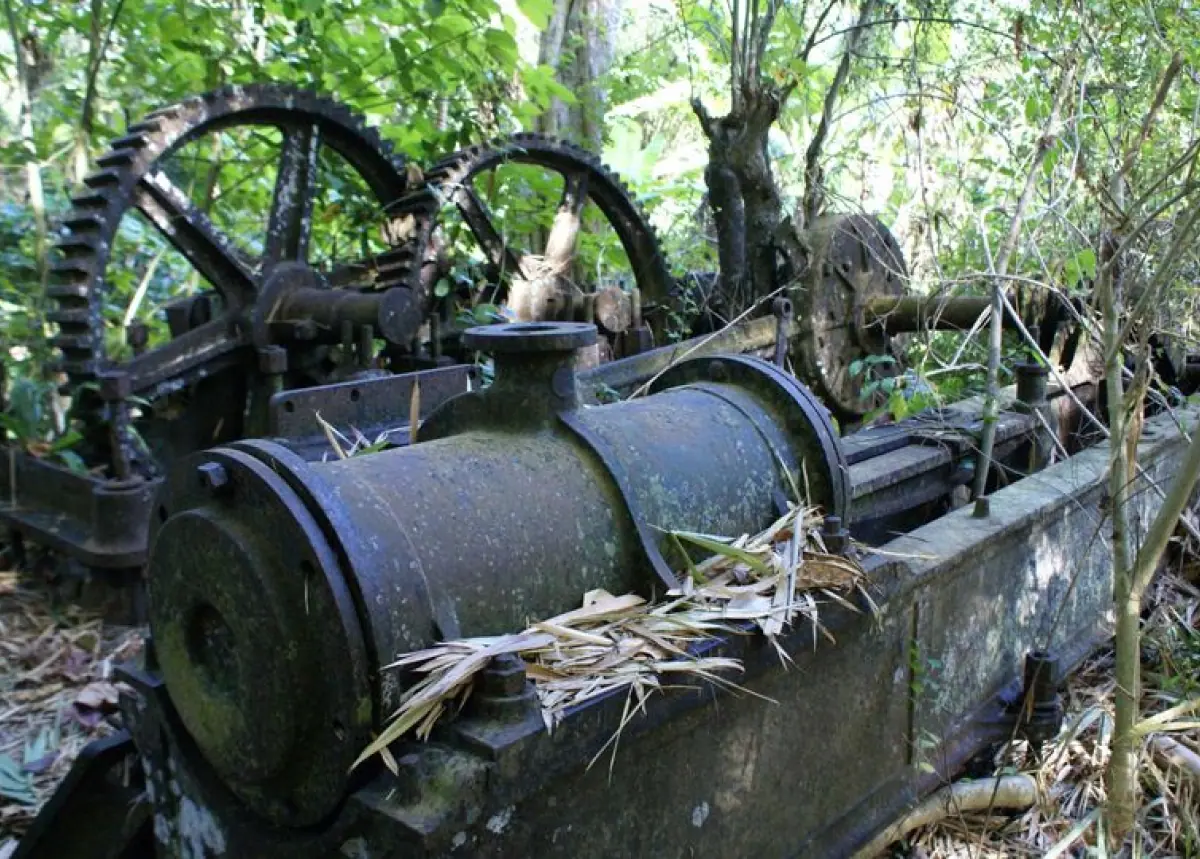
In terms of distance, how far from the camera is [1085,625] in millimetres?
4117

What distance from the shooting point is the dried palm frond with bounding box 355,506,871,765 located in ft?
5.90

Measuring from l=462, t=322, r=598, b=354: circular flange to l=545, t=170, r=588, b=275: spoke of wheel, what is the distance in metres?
3.94

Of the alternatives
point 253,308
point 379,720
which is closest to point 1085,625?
point 379,720

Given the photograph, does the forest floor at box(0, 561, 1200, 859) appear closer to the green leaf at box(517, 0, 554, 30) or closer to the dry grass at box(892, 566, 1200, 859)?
the dry grass at box(892, 566, 1200, 859)

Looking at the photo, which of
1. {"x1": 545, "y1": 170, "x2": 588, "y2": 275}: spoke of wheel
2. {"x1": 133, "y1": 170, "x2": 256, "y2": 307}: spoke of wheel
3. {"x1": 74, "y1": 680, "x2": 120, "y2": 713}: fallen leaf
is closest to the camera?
{"x1": 74, "y1": 680, "x2": 120, "y2": 713}: fallen leaf

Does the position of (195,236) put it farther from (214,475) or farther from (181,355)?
(214,475)

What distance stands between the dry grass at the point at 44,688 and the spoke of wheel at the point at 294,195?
2058 mm

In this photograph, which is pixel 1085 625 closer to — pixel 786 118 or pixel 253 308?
pixel 253 308

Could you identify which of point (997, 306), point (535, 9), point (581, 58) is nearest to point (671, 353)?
point (997, 306)

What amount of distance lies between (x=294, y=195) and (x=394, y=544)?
416cm

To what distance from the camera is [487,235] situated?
6.21 meters

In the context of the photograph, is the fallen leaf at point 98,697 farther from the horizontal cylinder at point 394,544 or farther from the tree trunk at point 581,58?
the tree trunk at point 581,58

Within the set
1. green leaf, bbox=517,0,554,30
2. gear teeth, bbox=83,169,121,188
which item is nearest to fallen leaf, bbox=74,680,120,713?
gear teeth, bbox=83,169,121,188

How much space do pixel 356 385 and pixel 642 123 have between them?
36.7 ft
